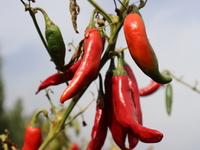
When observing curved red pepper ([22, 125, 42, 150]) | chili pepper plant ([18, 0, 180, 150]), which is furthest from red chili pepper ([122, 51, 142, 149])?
curved red pepper ([22, 125, 42, 150])

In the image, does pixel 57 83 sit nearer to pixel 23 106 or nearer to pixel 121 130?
pixel 121 130

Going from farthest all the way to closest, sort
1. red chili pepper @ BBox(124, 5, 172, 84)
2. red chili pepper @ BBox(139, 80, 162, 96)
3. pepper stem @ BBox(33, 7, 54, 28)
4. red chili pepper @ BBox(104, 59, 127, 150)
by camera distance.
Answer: red chili pepper @ BBox(139, 80, 162, 96), red chili pepper @ BBox(104, 59, 127, 150), pepper stem @ BBox(33, 7, 54, 28), red chili pepper @ BBox(124, 5, 172, 84)

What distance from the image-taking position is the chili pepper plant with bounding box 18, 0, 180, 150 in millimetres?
1599

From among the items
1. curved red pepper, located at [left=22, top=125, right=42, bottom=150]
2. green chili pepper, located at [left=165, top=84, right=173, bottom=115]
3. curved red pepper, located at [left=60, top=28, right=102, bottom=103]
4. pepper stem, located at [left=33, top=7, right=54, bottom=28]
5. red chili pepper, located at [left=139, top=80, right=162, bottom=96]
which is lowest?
green chili pepper, located at [left=165, top=84, right=173, bottom=115]

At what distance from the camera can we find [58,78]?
2.08m

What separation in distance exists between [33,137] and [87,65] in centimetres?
99

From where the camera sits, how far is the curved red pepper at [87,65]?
1.57 metres

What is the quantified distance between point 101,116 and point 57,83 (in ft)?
1.06

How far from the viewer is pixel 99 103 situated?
1935 mm

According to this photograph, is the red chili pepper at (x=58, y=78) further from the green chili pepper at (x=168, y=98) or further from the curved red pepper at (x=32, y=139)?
the green chili pepper at (x=168, y=98)

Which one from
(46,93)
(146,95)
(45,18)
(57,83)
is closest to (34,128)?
(46,93)

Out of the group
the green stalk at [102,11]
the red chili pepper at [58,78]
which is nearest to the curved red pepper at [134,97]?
the red chili pepper at [58,78]

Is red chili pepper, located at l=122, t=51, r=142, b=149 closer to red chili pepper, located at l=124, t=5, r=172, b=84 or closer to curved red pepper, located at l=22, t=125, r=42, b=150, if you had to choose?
red chili pepper, located at l=124, t=5, r=172, b=84

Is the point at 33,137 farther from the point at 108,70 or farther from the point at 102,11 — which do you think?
the point at 102,11
